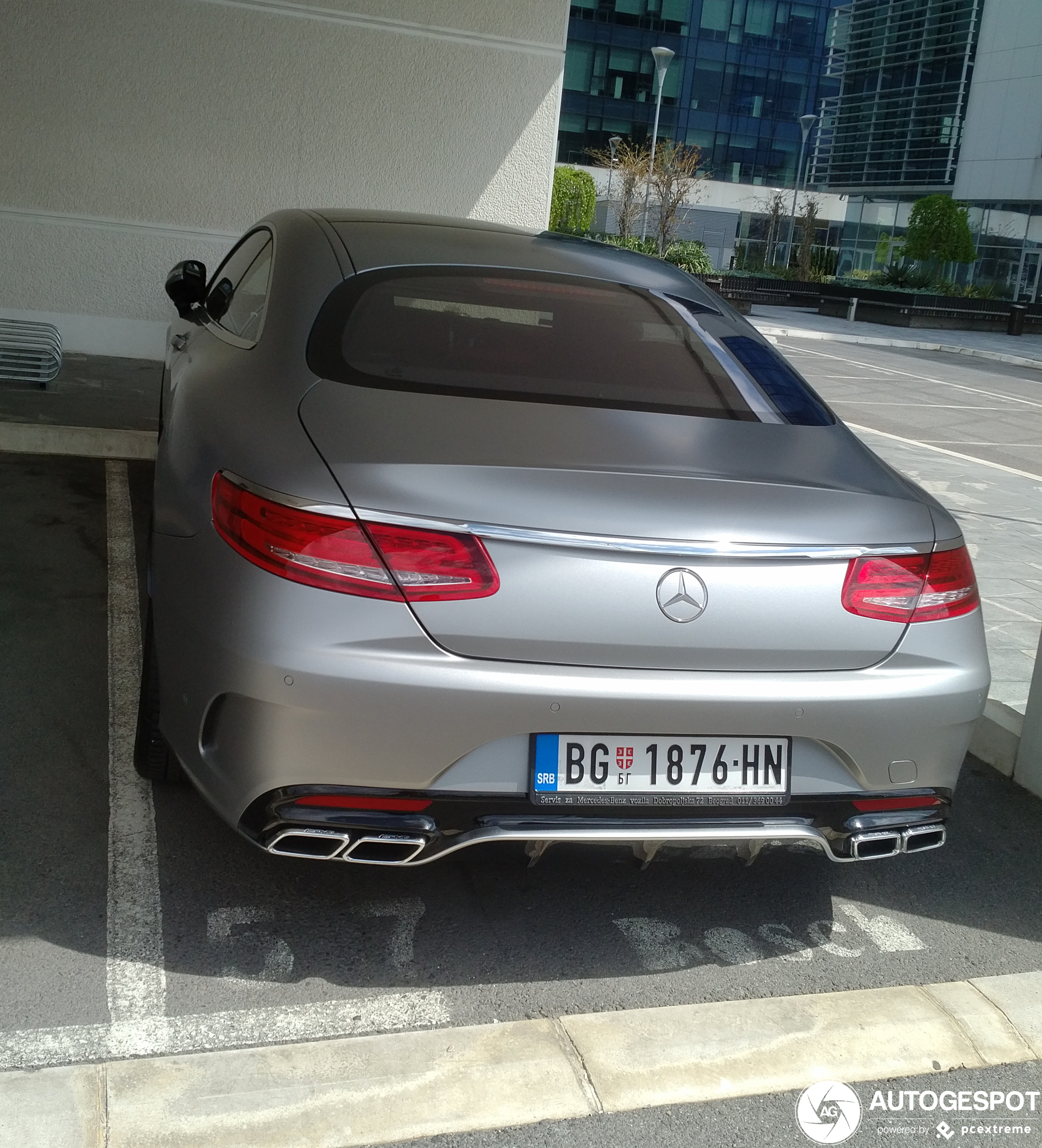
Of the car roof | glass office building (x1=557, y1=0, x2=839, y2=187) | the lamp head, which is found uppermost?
glass office building (x1=557, y1=0, x2=839, y2=187)

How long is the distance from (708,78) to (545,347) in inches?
2973

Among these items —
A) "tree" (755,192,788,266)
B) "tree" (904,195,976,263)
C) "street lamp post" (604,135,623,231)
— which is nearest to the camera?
"tree" (904,195,976,263)

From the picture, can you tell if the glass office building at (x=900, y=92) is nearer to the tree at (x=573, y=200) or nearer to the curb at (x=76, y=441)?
the tree at (x=573, y=200)

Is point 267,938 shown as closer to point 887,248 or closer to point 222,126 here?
point 222,126

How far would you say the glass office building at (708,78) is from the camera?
70.4m

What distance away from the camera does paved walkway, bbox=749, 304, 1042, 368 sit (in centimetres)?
2755

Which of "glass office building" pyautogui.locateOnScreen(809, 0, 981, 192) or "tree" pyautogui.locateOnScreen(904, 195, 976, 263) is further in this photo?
"glass office building" pyautogui.locateOnScreen(809, 0, 981, 192)

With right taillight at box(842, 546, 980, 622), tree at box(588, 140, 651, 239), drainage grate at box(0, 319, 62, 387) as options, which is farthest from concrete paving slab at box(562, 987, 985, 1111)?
tree at box(588, 140, 651, 239)

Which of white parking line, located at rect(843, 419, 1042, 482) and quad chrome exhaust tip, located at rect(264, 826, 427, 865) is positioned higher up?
quad chrome exhaust tip, located at rect(264, 826, 427, 865)

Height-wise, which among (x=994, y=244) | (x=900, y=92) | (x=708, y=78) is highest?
(x=708, y=78)

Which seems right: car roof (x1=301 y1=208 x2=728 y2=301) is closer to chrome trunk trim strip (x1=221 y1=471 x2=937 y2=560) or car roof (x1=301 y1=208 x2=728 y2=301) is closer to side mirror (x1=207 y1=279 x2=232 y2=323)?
side mirror (x1=207 y1=279 x2=232 y2=323)

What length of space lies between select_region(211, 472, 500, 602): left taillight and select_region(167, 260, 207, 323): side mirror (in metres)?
2.39

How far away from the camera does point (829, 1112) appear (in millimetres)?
Result: 2473

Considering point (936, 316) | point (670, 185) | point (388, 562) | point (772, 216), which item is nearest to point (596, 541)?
point (388, 562)
